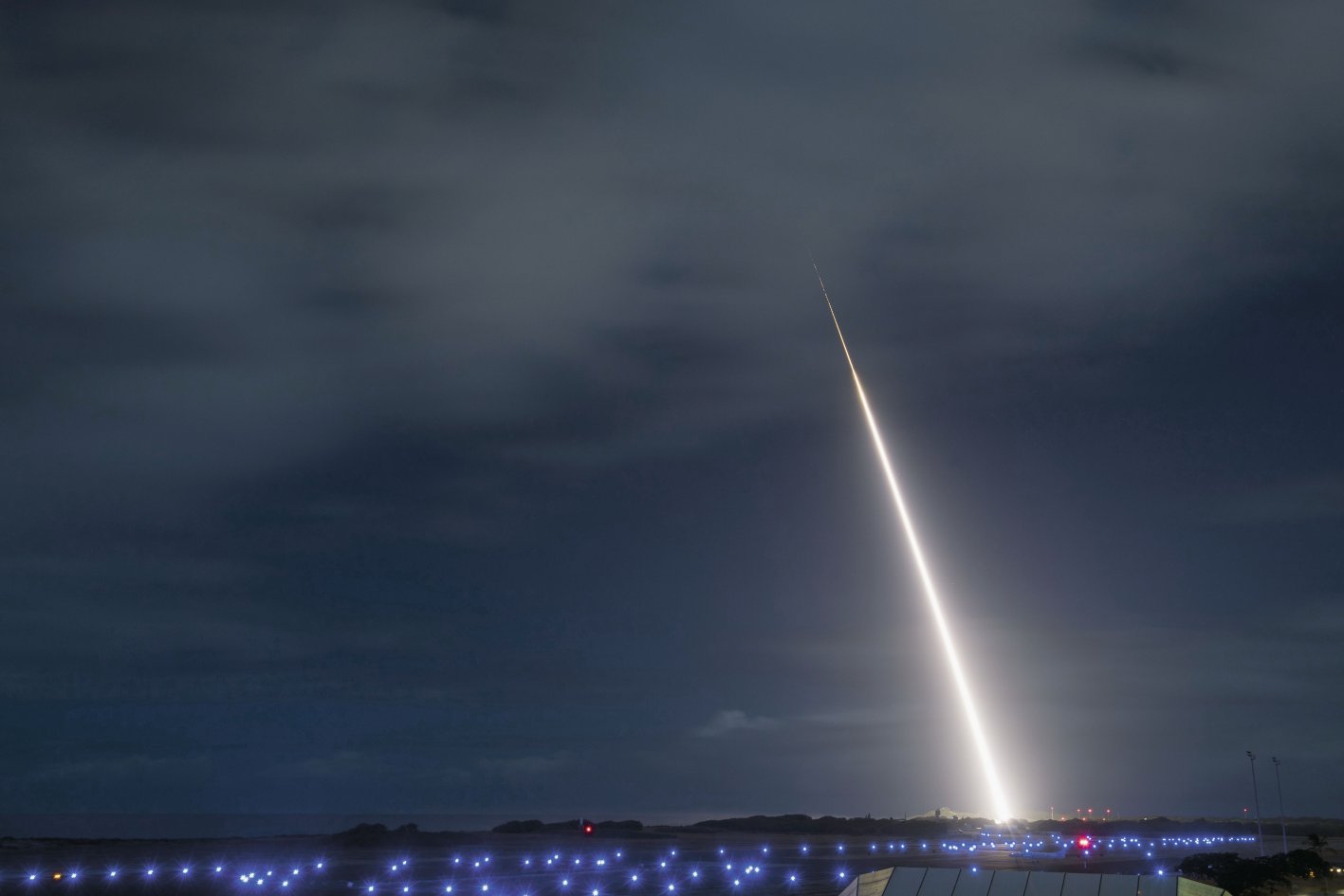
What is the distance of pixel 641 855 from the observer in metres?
95.2

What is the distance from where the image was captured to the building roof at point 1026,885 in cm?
2062

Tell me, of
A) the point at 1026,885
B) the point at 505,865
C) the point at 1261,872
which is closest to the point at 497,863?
the point at 505,865

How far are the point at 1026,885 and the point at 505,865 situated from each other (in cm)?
6531

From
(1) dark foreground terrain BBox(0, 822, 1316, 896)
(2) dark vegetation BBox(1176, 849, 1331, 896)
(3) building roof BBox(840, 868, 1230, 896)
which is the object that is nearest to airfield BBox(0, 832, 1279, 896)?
(1) dark foreground terrain BBox(0, 822, 1316, 896)

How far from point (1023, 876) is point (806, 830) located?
161331 mm

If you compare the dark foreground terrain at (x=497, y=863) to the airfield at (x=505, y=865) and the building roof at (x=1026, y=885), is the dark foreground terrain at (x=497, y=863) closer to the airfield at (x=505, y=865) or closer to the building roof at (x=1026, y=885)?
the airfield at (x=505, y=865)

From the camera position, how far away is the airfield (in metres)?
58.0

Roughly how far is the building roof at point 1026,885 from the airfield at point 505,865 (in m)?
37.7

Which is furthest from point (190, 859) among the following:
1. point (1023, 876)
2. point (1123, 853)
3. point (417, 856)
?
point (1123, 853)

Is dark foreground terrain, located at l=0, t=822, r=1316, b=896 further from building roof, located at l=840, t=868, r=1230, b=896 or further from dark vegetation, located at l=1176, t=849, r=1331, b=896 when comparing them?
building roof, located at l=840, t=868, r=1230, b=896

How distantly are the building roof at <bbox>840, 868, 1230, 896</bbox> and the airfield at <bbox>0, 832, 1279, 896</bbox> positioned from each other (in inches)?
1482

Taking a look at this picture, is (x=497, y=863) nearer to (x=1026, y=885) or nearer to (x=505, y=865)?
(x=505, y=865)

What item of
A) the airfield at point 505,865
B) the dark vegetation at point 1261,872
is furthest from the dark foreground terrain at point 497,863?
the dark vegetation at point 1261,872

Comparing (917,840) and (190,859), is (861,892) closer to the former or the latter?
(190,859)
